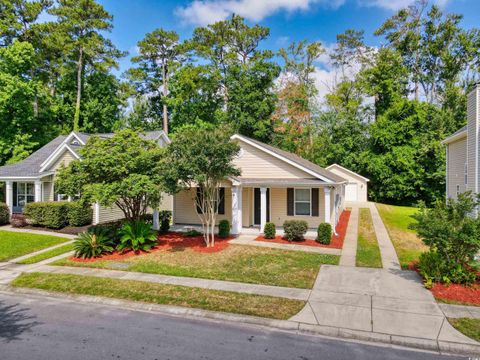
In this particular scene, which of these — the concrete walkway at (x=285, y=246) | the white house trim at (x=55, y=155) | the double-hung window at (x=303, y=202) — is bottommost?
the concrete walkway at (x=285, y=246)

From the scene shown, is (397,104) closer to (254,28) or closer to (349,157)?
(349,157)

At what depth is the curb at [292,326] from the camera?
6508 mm

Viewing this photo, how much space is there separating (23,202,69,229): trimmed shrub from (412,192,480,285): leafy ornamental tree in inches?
741

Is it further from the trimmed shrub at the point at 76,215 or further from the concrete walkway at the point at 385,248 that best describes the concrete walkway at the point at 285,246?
the trimmed shrub at the point at 76,215

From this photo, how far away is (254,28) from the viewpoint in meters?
41.4

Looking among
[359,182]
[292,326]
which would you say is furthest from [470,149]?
[359,182]

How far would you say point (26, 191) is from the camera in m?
23.7

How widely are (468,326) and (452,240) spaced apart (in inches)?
121

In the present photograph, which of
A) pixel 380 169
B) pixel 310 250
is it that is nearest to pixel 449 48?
pixel 380 169

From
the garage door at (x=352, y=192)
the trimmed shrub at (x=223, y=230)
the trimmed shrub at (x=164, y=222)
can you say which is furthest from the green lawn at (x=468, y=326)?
the garage door at (x=352, y=192)

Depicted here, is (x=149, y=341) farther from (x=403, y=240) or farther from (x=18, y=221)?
(x=18, y=221)

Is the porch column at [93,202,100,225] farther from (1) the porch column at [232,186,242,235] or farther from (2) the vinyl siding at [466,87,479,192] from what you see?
(2) the vinyl siding at [466,87,479,192]

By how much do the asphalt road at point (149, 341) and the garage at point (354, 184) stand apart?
33803 millimetres

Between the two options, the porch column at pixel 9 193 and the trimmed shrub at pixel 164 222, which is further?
the porch column at pixel 9 193
